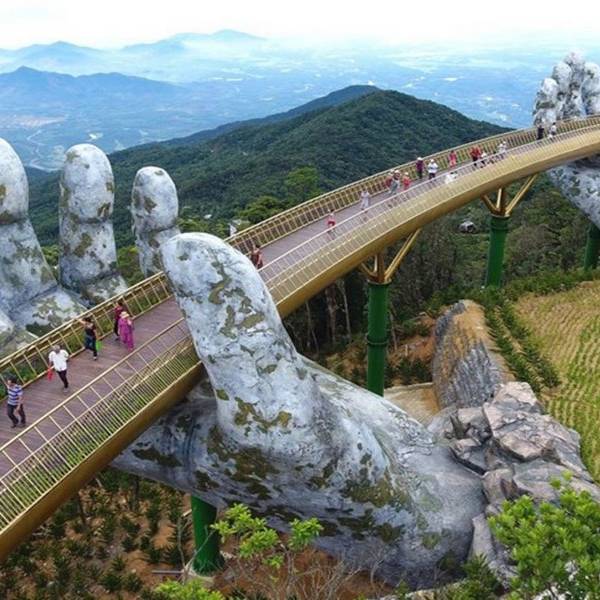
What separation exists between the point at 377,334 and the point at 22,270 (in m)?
12.1

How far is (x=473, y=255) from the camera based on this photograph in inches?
1865

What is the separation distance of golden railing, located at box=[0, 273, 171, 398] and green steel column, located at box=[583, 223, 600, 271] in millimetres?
24127

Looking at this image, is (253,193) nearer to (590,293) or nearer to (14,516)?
(590,293)

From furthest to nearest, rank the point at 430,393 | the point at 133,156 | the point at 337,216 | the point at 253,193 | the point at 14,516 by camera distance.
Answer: the point at 133,156
the point at 253,193
the point at 430,393
the point at 337,216
the point at 14,516

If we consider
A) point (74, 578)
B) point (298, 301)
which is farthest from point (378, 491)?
point (74, 578)

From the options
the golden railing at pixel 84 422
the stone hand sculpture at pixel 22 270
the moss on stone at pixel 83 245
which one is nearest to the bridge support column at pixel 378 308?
the moss on stone at pixel 83 245

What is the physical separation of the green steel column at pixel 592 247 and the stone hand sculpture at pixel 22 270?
25.9 meters

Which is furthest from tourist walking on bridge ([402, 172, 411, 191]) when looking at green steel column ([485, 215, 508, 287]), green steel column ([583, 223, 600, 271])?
green steel column ([583, 223, 600, 271])

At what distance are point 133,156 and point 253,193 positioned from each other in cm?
6229

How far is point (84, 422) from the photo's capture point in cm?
1152

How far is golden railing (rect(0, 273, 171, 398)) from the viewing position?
13766 mm

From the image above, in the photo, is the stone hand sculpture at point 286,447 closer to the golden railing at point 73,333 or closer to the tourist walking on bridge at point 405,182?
the golden railing at point 73,333

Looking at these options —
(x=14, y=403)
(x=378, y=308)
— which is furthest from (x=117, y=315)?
(x=378, y=308)

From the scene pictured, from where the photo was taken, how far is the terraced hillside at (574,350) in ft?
64.5
